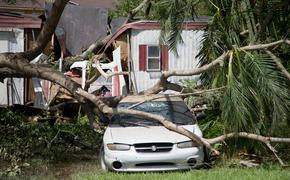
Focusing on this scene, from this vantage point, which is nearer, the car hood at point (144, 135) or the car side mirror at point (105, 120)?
the car hood at point (144, 135)

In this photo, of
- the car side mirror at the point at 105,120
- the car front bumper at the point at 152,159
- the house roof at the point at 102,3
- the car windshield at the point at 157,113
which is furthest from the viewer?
the house roof at the point at 102,3

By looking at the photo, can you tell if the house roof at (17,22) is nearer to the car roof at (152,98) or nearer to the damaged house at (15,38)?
the damaged house at (15,38)

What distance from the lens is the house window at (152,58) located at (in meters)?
20.0

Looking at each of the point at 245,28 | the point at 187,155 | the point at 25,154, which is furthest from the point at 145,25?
the point at 187,155

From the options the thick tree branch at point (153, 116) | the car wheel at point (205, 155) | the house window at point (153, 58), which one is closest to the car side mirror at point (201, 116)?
the car wheel at point (205, 155)

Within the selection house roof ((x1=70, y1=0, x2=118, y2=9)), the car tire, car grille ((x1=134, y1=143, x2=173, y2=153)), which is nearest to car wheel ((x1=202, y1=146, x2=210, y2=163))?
the car tire

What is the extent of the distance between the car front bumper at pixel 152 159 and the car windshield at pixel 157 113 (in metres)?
1.02

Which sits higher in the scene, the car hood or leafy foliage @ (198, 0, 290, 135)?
leafy foliage @ (198, 0, 290, 135)

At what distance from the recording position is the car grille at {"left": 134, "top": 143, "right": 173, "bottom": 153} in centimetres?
968

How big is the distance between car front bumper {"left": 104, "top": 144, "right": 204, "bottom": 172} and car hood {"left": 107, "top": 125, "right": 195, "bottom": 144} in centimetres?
19

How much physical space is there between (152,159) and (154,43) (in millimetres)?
10826

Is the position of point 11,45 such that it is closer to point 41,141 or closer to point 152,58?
point 152,58

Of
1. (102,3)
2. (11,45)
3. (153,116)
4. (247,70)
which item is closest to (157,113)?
(153,116)

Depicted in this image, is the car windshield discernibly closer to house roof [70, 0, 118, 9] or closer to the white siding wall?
the white siding wall
